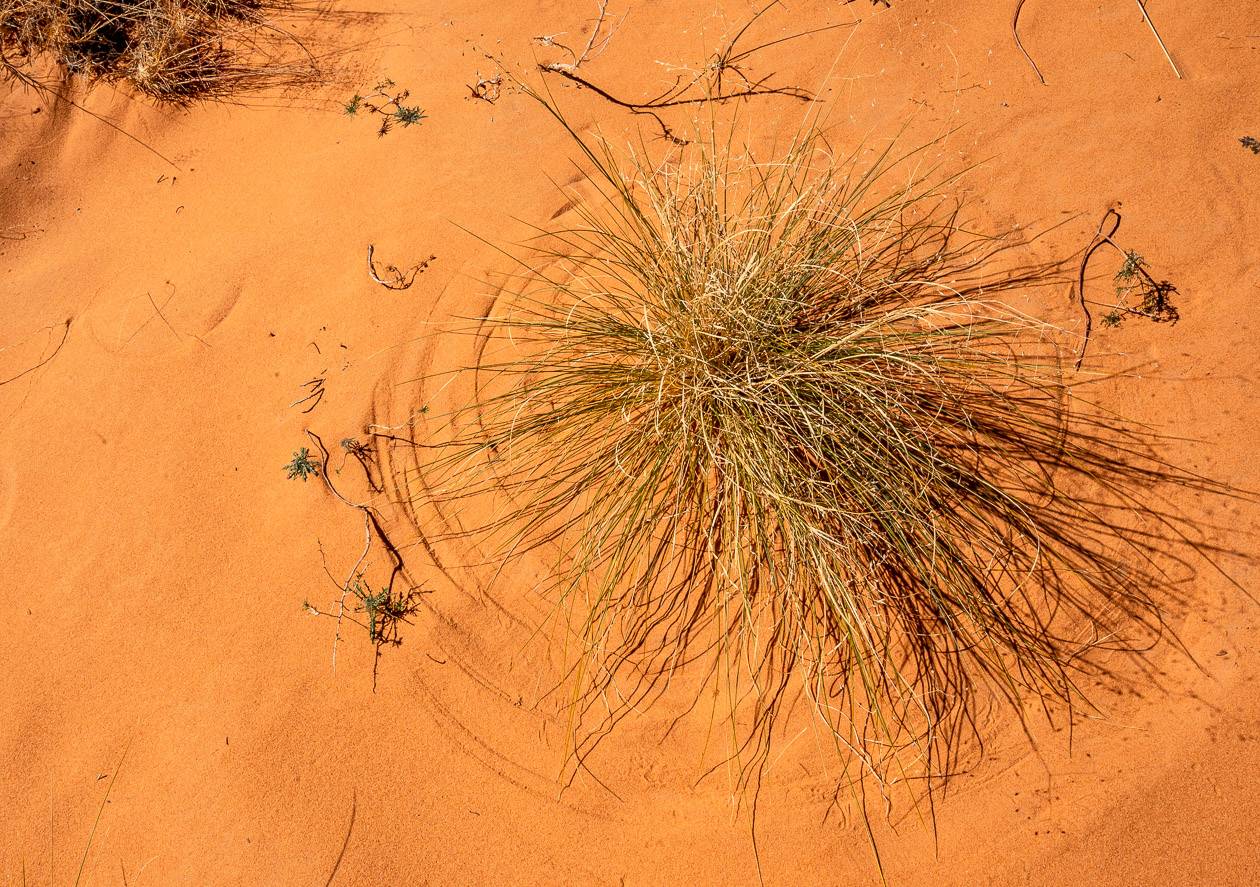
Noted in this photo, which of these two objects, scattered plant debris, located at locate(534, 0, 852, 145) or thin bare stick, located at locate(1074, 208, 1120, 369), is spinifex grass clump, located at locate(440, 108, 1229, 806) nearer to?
thin bare stick, located at locate(1074, 208, 1120, 369)

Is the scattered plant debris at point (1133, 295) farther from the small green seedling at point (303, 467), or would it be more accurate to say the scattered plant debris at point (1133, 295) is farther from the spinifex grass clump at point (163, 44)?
the spinifex grass clump at point (163, 44)

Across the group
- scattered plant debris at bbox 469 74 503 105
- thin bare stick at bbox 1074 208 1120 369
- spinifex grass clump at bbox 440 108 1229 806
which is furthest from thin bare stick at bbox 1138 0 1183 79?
scattered plant debris at bbox 469 74 503 105

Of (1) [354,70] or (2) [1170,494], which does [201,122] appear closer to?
(1) [354,70]

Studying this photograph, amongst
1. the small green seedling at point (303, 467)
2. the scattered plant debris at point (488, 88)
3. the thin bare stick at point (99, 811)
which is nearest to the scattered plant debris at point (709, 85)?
the scattered plant debris at point (488, 88)

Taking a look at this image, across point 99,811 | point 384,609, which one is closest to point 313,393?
point 384,609

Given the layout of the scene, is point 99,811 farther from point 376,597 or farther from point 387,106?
point 387,106

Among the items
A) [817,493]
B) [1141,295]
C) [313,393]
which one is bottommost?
[817,493]
